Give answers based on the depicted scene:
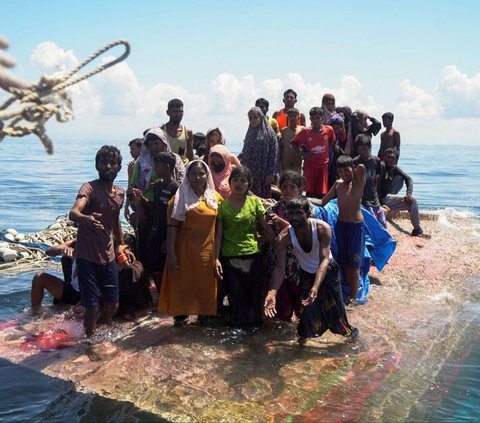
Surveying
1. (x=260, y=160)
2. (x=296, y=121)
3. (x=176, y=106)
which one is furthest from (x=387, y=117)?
(x=176, y=106)

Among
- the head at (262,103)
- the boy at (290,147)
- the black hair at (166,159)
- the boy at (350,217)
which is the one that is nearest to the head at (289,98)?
the head at (262,103)

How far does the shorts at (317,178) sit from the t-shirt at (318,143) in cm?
6

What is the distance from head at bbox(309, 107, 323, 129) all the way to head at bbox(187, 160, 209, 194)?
3014 millimetres

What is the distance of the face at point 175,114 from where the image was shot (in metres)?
6.66

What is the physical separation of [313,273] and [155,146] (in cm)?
214

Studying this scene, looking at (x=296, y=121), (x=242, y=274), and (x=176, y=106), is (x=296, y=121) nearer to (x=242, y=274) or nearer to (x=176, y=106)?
(x=176, y=106)

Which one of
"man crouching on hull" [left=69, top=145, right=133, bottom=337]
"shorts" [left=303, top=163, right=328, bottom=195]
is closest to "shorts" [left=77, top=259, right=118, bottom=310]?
"man crouching on hull" [left=69, top=145, right=133, bottom=337]

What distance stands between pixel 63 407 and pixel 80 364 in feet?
2.02

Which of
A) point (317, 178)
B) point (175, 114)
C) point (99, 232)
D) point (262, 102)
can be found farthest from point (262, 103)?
point (99, 232)

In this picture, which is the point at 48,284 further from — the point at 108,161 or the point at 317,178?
the point at 317,178

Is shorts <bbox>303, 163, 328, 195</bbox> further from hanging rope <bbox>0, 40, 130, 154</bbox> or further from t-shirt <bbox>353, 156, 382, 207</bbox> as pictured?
hanging rope <bbox>0, 40, 130, 154</bbox>

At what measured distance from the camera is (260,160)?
737cm

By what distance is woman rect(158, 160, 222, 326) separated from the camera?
17.4ft

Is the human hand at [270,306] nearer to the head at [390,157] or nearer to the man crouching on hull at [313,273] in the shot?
the man crouching on hull at [313,273]
